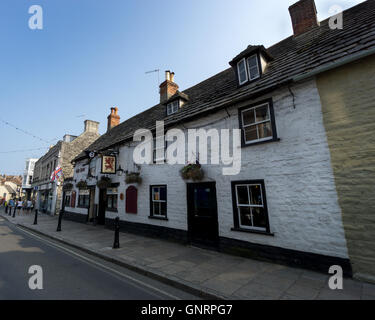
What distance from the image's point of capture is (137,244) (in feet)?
26.1

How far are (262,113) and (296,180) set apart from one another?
8.69ft

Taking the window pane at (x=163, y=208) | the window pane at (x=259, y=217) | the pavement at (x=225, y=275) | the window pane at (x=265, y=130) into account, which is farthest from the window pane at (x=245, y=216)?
the window pane at (x=163, y=208)

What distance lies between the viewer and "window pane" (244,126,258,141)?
6.61 metres

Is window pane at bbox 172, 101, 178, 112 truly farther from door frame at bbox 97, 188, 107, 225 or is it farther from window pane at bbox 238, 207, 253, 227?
door frame at bbox 97, 188, 107, 225

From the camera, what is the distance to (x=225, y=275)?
4734 mm

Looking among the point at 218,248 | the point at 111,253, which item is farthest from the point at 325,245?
the point at 111,253

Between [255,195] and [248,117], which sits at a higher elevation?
[248,117]

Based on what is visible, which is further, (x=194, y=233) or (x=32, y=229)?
(x=32, y=229)

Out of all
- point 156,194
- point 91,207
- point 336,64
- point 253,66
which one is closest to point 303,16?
point 253,66

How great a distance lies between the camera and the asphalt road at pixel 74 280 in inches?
152

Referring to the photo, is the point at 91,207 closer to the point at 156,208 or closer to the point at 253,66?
the point at 156,208
